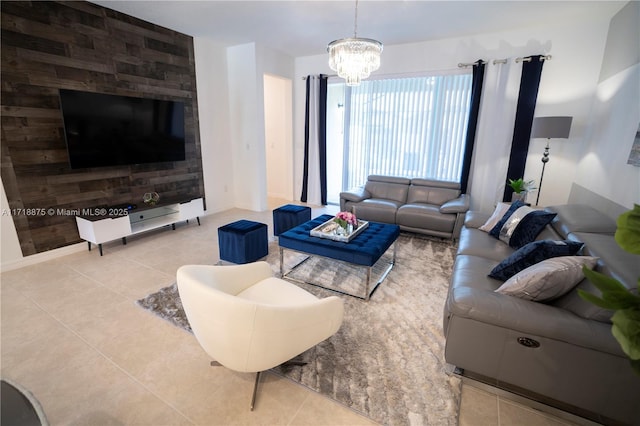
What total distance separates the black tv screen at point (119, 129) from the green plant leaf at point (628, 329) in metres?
4.46

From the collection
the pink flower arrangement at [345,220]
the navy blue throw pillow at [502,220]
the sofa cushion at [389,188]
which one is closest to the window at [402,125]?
the sofa cushion at [389,188]

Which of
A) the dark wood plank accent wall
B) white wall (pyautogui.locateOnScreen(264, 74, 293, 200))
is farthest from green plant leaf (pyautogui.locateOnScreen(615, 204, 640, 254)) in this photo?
white wall (pyautogui.locateOnScreen(264, 74, 293, 200))

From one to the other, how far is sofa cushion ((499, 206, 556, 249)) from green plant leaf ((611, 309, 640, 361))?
6.67 ft

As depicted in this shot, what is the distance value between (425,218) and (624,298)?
3.20 meters

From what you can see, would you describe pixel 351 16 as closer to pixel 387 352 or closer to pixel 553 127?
pixel 553 127

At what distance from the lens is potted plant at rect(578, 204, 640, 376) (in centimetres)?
83

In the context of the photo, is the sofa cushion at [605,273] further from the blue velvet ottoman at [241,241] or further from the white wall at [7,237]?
the white wall at [7,237]

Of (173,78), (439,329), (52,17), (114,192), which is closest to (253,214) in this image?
(114,192)

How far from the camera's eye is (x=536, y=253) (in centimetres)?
196

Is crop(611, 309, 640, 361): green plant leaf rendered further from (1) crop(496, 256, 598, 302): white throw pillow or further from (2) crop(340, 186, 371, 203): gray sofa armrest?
(2) crop(340, 186, 371, 203): gray sofa armrest

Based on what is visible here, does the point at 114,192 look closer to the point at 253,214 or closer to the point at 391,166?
the point at 253,214

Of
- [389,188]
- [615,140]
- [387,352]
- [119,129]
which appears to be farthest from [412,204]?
[119,129]

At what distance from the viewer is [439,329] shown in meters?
2.26

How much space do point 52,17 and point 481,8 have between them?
4.69 meters
